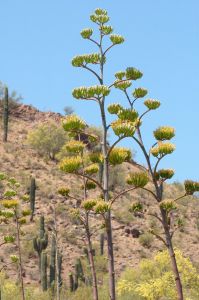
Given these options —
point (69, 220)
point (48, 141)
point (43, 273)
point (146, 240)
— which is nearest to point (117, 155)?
point (43, 273)

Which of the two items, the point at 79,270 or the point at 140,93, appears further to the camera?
the point at 79,270

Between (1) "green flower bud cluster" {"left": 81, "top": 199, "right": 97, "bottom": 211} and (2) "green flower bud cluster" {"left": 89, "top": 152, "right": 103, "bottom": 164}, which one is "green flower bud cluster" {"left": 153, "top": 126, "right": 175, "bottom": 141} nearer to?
(2) "green flower bud cluster" {"left": 89, "top": 152, "right": 103, "bottom": 164}

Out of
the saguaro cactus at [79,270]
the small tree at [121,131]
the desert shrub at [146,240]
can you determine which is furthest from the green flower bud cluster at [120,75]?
the desert shrub at [146,240]

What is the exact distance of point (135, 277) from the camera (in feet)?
91.0

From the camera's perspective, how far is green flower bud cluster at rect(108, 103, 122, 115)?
7742 millimetres

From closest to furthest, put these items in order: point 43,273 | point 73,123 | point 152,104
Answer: point 73,123, point 152,104, point 43,273

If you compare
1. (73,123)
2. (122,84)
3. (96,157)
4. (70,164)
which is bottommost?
(70,164)

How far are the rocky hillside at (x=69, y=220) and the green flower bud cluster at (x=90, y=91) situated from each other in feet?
73.2

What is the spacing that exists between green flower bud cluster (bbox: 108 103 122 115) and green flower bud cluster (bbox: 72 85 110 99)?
0.94 feet

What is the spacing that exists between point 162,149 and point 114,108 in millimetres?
887

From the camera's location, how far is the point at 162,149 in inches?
301

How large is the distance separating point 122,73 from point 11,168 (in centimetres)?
4114

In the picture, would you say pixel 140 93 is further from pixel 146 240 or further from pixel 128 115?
pixel 146 240

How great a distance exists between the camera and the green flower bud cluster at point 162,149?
7.63 meters
